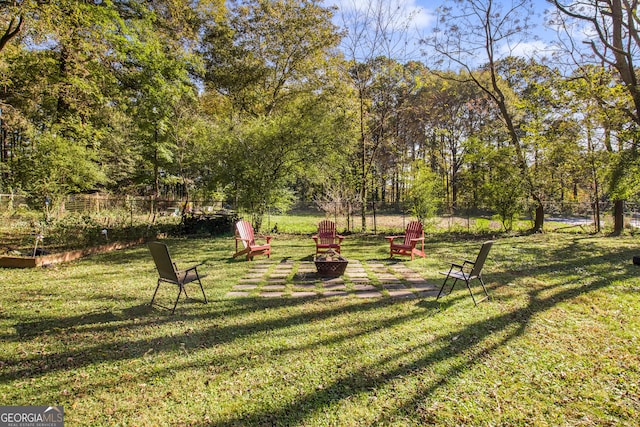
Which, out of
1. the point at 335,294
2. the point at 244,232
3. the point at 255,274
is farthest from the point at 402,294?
the point at 244,232

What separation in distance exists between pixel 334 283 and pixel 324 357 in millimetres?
2432

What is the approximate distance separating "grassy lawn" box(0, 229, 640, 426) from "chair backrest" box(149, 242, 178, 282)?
44cm

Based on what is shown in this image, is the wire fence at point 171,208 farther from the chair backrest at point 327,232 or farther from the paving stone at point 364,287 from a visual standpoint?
the paving stone at point 364,287

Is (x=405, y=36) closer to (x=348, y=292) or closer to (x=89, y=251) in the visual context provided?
(x=348, y=292)

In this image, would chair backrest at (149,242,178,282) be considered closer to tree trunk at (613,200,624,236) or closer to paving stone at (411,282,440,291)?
paving stone at (411,282,440,291)

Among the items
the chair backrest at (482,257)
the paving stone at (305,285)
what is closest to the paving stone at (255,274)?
the paving stone at (305,285)

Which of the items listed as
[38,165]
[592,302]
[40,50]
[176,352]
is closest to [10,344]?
[176,352]

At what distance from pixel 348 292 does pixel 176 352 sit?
8.18 feet

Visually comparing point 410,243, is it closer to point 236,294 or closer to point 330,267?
point 330,267

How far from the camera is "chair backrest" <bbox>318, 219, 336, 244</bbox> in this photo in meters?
7.91

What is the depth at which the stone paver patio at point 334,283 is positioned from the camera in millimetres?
4645

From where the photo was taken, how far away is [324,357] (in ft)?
9.18

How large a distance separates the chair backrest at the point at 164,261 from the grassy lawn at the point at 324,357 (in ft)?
1.46

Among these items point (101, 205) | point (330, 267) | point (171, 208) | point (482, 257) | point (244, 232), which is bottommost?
point (330, 267)
